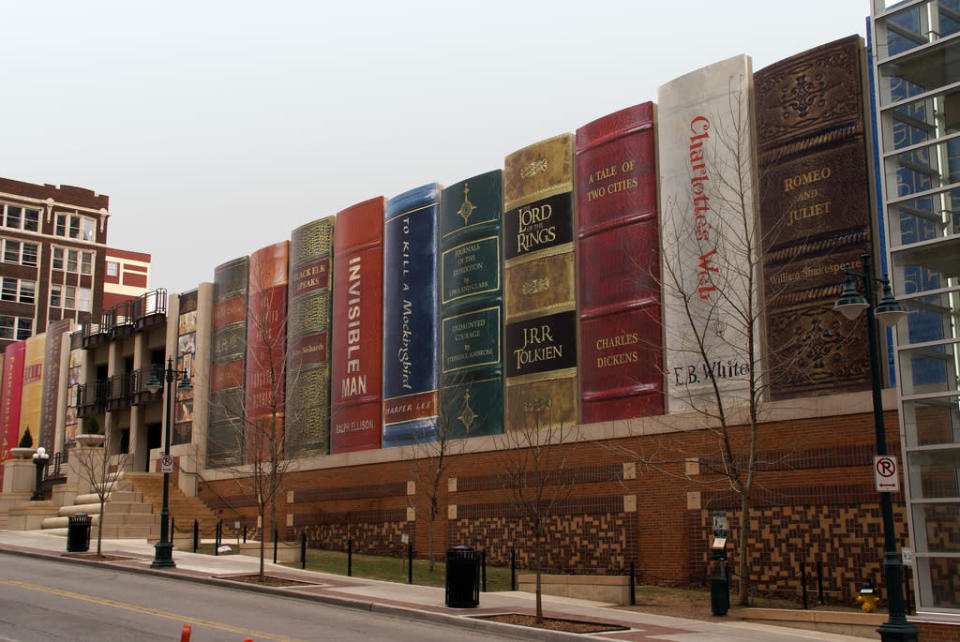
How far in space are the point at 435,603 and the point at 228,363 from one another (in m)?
24.6

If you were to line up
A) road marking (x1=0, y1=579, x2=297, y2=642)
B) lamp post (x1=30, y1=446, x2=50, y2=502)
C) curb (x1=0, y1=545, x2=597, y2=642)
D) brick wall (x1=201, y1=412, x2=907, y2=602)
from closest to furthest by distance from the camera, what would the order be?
road marking (x1=0, y1=579, x2=297, y2=642) < curb (x1=0, y1=545, x2=597, y2=642) < brick wall (x1=201, y1=412, x2=907, y2=602) < lamp post (x1=30, y1=446, x2=50, y2=502)

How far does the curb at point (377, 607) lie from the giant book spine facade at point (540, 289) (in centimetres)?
909

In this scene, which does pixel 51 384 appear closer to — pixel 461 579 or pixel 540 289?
pixel 540 289

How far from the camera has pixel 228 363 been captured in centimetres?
4297

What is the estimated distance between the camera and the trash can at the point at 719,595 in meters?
19.6

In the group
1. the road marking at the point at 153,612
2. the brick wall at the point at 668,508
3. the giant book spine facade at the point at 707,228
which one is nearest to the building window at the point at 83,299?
the brick wall at the point at 668,508

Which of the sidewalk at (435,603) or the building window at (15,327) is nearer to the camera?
the sidewalk at (435,603)

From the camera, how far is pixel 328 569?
94.6ft

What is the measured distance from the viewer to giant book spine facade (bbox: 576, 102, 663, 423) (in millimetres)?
26344

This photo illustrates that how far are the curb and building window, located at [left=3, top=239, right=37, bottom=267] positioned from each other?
5898cm

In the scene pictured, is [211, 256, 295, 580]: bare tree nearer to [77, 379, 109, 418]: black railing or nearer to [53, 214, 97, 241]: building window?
[77, 379, 109, 418]: black railing

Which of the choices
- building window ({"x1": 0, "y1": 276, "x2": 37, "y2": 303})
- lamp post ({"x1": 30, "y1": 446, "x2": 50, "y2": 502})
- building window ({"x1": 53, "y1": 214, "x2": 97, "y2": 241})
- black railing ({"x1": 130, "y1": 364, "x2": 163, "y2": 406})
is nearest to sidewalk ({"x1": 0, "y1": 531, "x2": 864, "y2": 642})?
lamp post ({"x1": 30, "y1": 446, "x2": 50, "y2": 502})

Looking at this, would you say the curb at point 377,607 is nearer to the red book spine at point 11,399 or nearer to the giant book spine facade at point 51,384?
the giant book spine facade at point 51,384

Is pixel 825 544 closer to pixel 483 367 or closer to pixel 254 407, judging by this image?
pixel 483 367
